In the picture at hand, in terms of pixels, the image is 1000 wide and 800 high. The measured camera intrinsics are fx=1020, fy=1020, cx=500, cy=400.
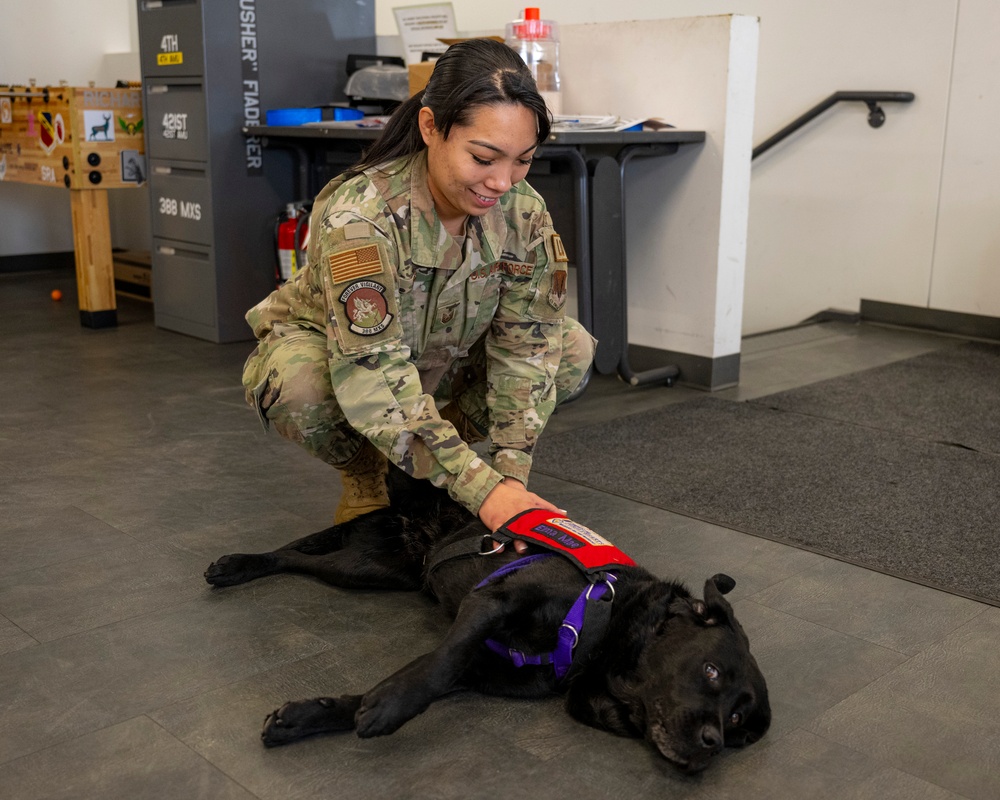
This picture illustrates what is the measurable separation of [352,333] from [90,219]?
10.00 feet

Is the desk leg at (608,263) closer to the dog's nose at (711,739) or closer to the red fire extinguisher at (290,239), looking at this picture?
the red fire extinguisher at (290,239)

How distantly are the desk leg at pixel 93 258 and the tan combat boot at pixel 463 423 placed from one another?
8.65 feet

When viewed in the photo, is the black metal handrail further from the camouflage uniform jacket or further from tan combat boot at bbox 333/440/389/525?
tan combat boot at bbox 333/440/389/525

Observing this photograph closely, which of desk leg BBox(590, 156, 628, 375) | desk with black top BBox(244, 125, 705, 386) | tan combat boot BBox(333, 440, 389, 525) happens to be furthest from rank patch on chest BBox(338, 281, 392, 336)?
desk leg BBox(590, 156, 628, 375)

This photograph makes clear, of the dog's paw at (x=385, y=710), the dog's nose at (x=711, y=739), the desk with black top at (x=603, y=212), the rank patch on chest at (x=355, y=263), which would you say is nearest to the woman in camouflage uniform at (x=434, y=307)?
the rank patch on chest at (x=355, y=263)

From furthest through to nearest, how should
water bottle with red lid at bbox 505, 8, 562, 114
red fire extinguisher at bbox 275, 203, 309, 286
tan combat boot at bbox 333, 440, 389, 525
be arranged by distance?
1. red fire extinguisher at bbox 275, 203, 309, 286
2. water bottle with red lid at bbox 505, 8, 562, 114
3. tan combat boot at bbox 333, 440, 389, 525

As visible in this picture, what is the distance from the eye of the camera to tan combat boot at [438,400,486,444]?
7.45ft

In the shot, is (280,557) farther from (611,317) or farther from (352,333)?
(611,317)

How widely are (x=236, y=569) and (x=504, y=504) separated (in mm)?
573

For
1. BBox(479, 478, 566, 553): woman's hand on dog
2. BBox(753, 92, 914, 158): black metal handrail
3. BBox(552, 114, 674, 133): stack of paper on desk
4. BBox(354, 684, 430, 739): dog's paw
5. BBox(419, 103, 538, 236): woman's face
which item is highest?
BBox(753, 92, 914, 158): black metal handrail

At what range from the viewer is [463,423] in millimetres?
2277

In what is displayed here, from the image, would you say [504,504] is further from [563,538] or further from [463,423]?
[463,423]

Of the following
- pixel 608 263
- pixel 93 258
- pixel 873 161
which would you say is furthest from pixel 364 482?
pixel 873 161

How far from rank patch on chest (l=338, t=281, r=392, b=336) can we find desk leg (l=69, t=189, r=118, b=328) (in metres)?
3.00
